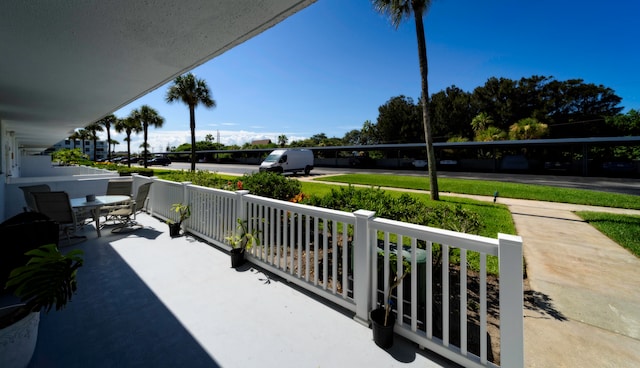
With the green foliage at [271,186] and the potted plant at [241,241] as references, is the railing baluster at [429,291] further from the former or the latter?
the green foliage at [271,186]

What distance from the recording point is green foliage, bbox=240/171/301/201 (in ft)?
16.6

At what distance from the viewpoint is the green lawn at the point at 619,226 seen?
4926 millimetres

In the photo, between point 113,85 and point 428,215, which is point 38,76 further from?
point 428,215

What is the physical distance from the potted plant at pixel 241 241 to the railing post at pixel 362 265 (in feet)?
5.40

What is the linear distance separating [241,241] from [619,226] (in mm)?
8573

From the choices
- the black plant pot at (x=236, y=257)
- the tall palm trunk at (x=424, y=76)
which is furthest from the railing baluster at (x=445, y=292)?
the tall palm trunk at (x=424, y=76)

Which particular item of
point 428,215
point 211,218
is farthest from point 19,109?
point 428,215

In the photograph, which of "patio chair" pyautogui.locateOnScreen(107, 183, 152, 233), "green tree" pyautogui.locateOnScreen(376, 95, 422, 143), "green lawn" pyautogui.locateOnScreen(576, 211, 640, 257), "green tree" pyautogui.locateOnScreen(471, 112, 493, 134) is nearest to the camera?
"green lawn" pyautogui.locateOnScreen(576, 211, 640, 257)

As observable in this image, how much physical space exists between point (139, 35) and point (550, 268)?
20.1ft

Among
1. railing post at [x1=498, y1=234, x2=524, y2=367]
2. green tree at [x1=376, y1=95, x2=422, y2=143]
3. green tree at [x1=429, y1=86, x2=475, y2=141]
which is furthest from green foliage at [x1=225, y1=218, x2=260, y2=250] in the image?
green tree at [x1=376, y1=95, x2=422, y2=143]

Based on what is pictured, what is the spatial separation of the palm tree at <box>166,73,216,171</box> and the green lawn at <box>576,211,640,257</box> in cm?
2154

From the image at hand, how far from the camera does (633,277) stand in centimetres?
360

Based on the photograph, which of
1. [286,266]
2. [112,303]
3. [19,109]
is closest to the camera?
[112,303]

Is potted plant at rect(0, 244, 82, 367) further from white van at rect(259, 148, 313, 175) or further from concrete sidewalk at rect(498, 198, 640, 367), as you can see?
white van at rect(259, 148, 313, 175)
